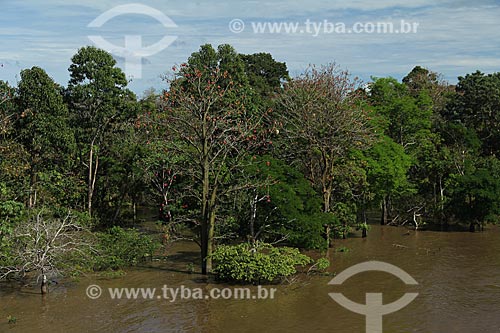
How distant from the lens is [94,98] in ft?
83.3

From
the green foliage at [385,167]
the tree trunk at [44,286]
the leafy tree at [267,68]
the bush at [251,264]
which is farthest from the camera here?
the leafy tree at [267,68]

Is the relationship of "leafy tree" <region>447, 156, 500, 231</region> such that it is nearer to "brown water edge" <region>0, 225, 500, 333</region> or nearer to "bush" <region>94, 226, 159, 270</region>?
"brown water edge" <region>0, 225, 500, 333</region>

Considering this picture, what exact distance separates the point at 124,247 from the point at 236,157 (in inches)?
204

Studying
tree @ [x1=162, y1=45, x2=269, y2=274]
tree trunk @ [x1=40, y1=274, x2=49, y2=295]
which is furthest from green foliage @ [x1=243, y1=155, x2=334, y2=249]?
tree trunk @ [x1=40, y1=274, x2=49, y2=295]

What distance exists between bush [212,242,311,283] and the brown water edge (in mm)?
539

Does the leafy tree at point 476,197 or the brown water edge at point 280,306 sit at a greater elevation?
the leafy tree at point 476,197

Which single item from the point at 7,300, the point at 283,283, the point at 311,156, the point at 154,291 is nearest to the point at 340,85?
the point at 311,156

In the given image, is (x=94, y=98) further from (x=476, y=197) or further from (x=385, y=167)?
(x=476, y=197)

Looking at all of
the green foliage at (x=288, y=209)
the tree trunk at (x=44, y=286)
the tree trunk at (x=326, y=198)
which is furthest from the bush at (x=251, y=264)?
the tree trunk at (x=326, y=198)

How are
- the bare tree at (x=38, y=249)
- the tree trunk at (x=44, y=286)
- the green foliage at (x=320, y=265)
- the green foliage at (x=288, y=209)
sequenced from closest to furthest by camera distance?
the bare tree at (x=38, y=249) < the tree trunk at (x=44, y=286) < the green foliage at (x=320, y=265) < the green foliage at (x=288, y=209)

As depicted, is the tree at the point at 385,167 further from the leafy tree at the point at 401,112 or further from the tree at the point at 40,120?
the tree at the point at 40,120

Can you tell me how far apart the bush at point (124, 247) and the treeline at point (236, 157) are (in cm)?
134

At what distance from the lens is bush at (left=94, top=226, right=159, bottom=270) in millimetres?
19234

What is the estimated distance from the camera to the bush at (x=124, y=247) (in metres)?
19.2
